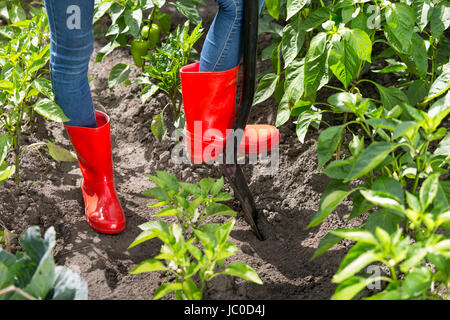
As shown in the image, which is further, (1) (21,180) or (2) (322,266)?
(1) (21,180)

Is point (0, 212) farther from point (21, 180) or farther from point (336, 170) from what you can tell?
point (336, 170)

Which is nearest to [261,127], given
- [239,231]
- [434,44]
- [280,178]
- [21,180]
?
[280,178]

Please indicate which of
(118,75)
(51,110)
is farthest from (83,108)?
(118,75)

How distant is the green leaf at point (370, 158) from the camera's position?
1156mm

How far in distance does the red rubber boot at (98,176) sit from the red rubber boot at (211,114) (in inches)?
10.4

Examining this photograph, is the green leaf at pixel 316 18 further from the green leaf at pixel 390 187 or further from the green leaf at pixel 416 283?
the green leaf at pixel 416 283

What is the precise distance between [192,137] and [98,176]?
325 millimetres

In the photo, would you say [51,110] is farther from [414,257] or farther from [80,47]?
[414,257]

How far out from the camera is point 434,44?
1.86 m

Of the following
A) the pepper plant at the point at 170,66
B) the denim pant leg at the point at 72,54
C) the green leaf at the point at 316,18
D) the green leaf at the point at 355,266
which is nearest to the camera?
the green leaf at the point at 355,266

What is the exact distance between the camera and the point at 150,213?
1831 mm

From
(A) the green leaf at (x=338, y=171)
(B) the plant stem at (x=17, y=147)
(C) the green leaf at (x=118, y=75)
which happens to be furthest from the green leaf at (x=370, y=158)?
(C) the green leaf at (x=118, y=75)

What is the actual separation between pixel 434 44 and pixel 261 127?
0.66m

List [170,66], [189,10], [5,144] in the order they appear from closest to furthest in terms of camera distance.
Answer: [5,144], [170,66], [189,10]
